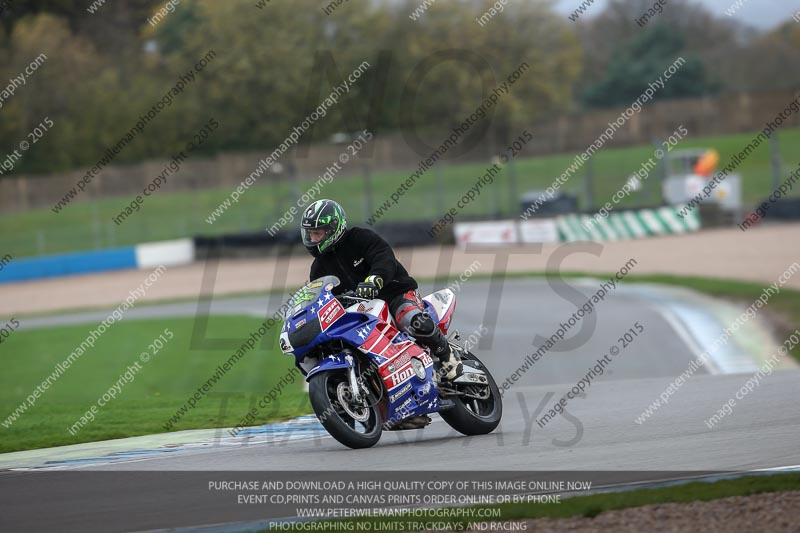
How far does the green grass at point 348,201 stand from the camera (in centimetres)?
4106

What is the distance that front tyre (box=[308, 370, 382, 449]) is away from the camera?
26.0 ft

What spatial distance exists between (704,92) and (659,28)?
6.95m

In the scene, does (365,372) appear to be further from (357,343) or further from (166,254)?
(166,254)

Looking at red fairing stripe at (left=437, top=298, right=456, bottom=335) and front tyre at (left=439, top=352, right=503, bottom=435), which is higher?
red fairing stripe at (left=437, top=298, right=456, bottom=335)

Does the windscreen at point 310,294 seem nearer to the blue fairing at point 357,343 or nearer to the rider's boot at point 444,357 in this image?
the blue fairing at point 357,343

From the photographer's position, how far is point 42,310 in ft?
103

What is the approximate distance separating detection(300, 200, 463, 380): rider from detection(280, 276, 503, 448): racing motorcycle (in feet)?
0.32

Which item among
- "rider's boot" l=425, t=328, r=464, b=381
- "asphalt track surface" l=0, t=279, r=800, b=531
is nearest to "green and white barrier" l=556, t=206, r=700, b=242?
"asphalt track surface" l=0, t=279, r=800, b=531

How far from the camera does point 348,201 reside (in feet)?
138

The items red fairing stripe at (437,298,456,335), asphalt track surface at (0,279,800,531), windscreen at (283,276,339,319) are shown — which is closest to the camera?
asphalt track surface at (0,279,800,531)

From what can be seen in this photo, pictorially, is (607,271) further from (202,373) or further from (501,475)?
(501,475)

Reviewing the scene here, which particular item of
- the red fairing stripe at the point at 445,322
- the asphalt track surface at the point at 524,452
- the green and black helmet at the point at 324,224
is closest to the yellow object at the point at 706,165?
the asphalt track surface at the point at 524,452

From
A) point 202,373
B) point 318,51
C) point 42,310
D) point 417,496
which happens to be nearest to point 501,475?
point 417,496

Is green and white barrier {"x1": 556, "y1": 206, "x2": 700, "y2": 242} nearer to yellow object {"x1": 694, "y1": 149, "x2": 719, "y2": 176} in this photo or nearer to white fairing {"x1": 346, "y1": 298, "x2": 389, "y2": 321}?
yellow object {"x1": 694, "y1": 149, "x2": 719, "y2": 176}
